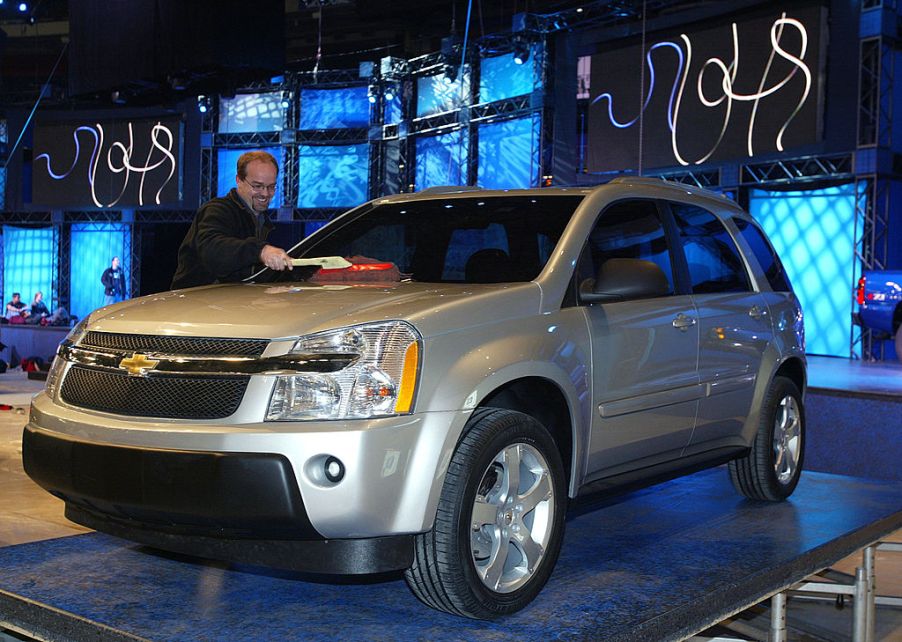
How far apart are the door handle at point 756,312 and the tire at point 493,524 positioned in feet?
6.04

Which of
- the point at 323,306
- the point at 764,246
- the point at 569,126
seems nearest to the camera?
the point at 323,306

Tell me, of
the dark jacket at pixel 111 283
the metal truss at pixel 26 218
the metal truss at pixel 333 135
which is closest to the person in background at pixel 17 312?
the dark jacket at pixel 111 283

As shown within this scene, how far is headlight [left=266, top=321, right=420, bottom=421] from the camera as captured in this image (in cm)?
284

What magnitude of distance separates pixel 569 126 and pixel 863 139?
6.38 metres

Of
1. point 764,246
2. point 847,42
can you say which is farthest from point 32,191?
point 764,246

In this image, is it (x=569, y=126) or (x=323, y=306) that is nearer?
(x=323, y=306)

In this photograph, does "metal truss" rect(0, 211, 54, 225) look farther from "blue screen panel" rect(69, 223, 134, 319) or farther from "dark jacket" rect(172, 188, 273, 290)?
"dark jacket" rect(172, 188, 273, 290)

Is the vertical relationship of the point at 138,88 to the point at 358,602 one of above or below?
above

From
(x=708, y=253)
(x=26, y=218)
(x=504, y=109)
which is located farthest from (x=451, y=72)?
(x=708, y=253)

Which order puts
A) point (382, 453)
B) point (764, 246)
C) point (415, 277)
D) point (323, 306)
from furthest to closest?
1. point (764, 246)
2. point (415, 277)
3. point (323, 306)
4. point (382, 453)

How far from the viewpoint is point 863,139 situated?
15961 millimetres

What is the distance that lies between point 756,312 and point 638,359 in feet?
3.95

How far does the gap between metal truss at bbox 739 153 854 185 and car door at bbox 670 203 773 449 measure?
41.0ft

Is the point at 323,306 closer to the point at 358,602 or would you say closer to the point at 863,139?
the point at 358,602
